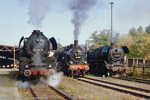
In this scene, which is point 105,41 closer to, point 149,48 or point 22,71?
point 149,48

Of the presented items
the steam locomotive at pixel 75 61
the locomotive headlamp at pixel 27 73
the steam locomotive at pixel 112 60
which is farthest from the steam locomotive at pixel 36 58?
the steam locomotive at pixel 112 60

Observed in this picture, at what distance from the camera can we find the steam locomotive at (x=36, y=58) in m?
12.7

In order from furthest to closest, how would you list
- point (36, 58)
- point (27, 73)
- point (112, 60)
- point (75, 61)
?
point (112, 60) → point (75, 61) → point (36, 58) → point (27, 73)

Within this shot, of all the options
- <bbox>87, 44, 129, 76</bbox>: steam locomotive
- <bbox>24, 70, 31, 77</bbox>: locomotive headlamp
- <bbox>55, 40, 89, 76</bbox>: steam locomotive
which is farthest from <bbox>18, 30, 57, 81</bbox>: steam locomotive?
<bbox>87, 44, 129, 76</bbox>: steam locomotive

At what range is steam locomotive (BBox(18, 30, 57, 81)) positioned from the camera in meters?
12.7

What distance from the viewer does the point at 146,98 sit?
9.45 m

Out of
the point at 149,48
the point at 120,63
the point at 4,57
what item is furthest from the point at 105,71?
the point at 4,57

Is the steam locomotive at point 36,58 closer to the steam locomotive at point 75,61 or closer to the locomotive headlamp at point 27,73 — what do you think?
the locomotive headlamp at point 27,73

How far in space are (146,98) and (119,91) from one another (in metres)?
2.15

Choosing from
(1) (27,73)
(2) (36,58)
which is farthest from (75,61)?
(1) (27,73)

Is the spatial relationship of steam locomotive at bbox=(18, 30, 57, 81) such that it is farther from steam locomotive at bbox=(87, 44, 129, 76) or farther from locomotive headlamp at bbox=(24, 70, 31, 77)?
steam locomotive at bbox=(87, 44, 129, 76)

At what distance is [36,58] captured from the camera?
1319 centimetres

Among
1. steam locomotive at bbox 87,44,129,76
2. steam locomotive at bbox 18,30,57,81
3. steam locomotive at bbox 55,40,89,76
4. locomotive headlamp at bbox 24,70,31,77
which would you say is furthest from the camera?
steam locomotive at bbox 87,44,129,76

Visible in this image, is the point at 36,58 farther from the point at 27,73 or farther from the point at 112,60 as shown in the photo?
the point at 112,60
